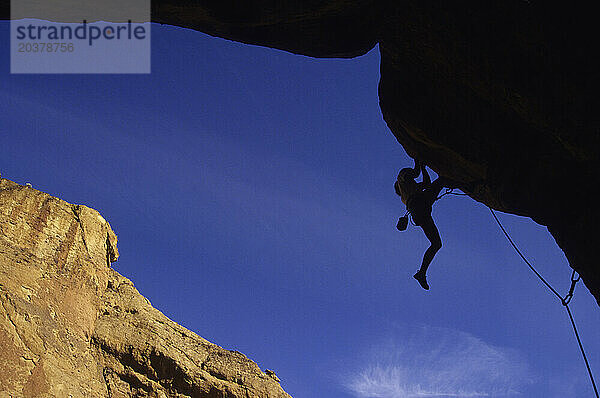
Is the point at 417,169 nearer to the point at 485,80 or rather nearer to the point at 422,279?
the point at 422,279

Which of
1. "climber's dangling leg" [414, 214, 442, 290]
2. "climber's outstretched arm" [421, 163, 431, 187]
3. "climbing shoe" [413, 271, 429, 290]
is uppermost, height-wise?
"climber's outstretched arm" [421, 163, 431, 187]

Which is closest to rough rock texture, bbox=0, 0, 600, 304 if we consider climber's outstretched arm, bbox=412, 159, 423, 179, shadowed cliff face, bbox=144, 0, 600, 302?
shadowed cliff face, bbox=144, 0, 600, 302

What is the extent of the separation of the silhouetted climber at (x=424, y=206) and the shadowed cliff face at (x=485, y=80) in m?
0.70

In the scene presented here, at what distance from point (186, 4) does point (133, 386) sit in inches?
746

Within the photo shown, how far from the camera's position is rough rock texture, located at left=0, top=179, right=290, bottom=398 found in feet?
49.7

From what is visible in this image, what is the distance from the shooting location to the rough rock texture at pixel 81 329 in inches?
596

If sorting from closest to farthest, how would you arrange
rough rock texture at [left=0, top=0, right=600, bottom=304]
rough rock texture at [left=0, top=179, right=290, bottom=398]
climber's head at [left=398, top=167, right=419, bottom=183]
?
1. rough rock texture at [left=0, top=0, right=600, bottom=304]
2. climber's head at [left=398, top=167, right=419, bottom=183]
3. rough rock texture at [left=0, top=179, right=290, bottom=398]

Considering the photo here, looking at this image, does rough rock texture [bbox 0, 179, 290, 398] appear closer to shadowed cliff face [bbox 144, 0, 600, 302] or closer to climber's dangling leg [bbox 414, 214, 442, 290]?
climber's dangling leg [bbox 414, 214, 442, 290]

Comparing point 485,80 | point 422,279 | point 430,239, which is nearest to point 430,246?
point 430,239

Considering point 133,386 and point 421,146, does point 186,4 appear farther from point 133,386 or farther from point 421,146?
point 133,386

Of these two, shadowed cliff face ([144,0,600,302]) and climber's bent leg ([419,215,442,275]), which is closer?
shadowed cliff face ([144,0,600,302])

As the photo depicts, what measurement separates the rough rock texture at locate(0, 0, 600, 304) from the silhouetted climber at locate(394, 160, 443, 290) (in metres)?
0.70

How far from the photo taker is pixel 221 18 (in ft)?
16.0

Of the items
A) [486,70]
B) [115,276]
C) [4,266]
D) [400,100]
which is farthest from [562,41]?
[115,276]
